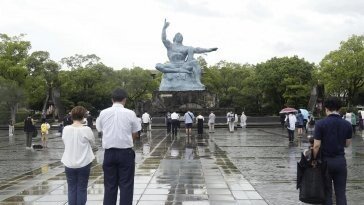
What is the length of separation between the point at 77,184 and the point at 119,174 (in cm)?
70

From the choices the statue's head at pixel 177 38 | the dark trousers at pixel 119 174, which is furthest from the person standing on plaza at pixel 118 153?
the statue's head at pixel 177 38

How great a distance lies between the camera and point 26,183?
10438 mm

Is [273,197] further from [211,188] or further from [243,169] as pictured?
[243,169]

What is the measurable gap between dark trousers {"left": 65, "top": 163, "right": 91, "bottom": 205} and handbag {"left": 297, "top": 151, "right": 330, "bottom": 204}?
9.31 ft

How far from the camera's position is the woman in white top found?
22.3 feet

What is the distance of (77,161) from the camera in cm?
679

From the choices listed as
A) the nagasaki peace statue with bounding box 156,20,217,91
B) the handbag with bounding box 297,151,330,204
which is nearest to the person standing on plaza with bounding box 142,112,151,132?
the nagasaki peace statue with bounding box 156,20,217,91

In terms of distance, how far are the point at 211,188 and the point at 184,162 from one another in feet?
15.8

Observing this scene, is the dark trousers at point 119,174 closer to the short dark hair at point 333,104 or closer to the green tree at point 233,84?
the short dark hair at point 333,104

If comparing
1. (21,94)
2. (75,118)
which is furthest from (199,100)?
(75,118)

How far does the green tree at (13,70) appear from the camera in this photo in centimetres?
4916

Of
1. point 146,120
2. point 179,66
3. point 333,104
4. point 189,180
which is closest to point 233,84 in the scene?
point 179,66

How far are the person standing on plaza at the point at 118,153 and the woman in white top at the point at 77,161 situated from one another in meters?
0.40

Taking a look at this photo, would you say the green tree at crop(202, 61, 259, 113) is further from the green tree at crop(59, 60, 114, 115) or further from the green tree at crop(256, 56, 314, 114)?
the green tree at crop(59, 60, 114, 115)
